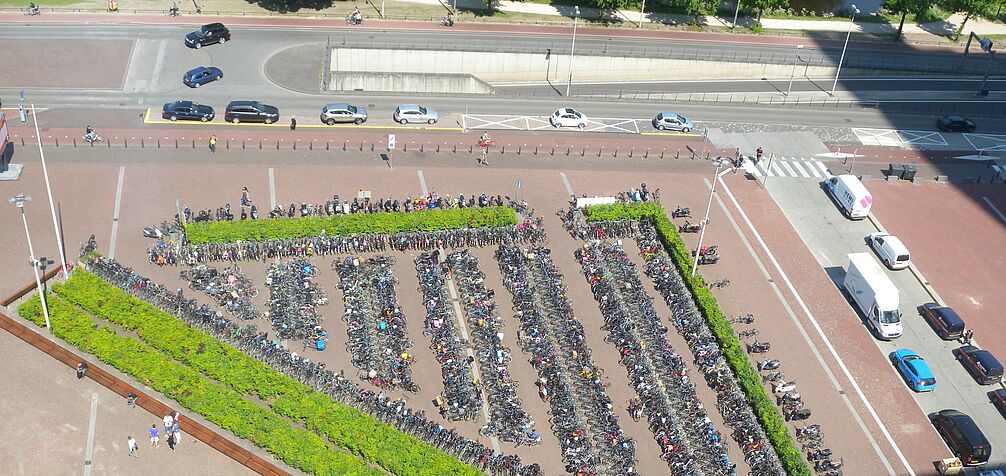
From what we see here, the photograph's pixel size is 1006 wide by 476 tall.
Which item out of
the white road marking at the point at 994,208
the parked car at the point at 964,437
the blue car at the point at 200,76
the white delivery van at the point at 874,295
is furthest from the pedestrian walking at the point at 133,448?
the white road marking at the point at 994,208

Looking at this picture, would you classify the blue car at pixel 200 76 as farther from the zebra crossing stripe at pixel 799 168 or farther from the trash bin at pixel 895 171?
the trash bin at pixel 895 171

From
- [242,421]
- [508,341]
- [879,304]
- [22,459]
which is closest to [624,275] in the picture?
[508,341]

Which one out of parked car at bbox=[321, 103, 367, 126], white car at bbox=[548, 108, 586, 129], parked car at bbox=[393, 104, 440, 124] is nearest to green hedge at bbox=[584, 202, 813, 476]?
white car at bbox=[548, 108, 586, 129]

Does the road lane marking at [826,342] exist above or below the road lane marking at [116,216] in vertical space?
below

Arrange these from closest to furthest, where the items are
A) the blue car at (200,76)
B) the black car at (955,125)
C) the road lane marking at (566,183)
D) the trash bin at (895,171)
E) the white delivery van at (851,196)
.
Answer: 1. the white delivery van at (851,196)
2. the road lane marking at (566,183)
3. the trash bin at (895,171)
4. the blue car at (200,76)
5. the black car at (955,125)

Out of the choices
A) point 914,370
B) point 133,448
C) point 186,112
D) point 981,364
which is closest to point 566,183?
point 914,370

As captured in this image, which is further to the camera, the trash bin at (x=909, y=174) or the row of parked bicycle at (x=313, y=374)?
the trash bin at (x=909, y=174)

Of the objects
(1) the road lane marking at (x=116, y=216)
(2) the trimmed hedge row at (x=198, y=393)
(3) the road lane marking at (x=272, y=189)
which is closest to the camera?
(2) the trimmed hedge row at (x=198, y=393)

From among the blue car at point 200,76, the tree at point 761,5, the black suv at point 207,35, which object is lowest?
the blue car at point 200,76
